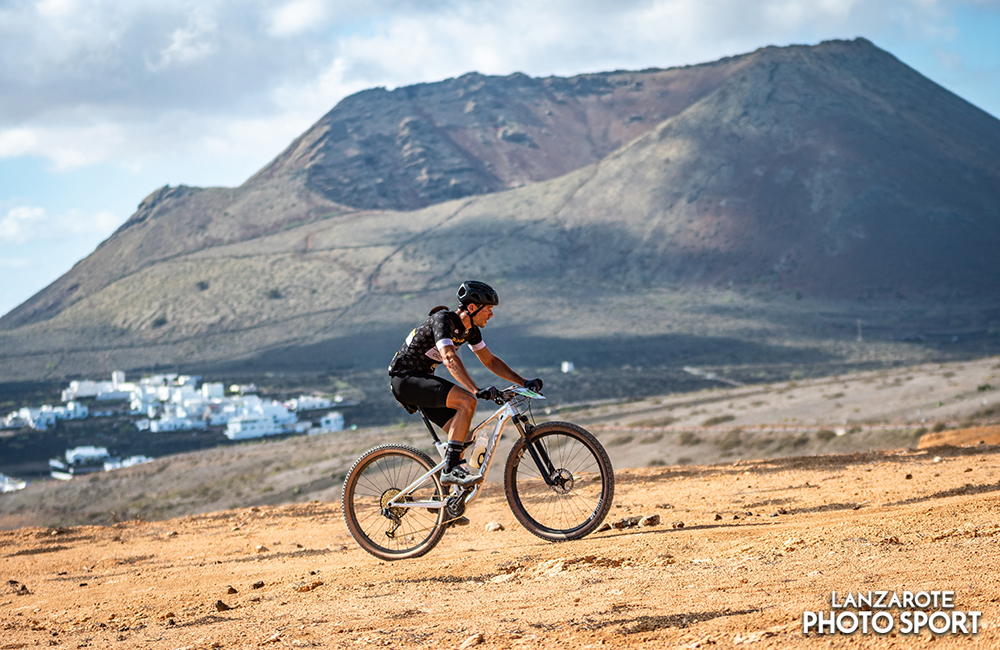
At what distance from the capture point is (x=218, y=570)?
746 cm

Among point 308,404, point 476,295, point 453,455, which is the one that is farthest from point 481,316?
point 308,404

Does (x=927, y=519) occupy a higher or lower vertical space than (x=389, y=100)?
lower

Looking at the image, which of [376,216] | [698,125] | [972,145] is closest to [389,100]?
[376,216]

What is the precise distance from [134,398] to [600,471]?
69.0m

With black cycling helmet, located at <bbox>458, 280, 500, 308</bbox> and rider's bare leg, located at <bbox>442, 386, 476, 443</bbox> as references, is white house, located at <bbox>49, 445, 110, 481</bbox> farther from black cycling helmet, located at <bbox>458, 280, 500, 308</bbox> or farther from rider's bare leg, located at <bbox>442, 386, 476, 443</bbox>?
black cycling helmet, located at <bbox>458, 280, 500, 308</bbox>

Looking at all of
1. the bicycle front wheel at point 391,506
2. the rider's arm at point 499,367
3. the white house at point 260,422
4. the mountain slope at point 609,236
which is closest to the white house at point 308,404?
the white house at point 260,422

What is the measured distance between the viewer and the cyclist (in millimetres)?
6371

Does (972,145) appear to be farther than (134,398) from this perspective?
Yes

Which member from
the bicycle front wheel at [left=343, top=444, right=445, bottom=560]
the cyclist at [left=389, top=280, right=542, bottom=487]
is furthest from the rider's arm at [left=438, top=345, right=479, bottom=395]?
the bicycle front wheel at [left=343, top=444, right=445, bottom=560]

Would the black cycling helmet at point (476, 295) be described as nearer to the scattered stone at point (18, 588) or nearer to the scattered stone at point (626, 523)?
the scattered stone at point (626, 523)

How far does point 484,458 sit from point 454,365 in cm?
86

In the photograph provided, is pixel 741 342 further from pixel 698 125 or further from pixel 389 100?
pixel 389 100

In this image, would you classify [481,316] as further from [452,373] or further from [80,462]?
[80,462]

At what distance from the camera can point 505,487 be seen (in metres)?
6.65
